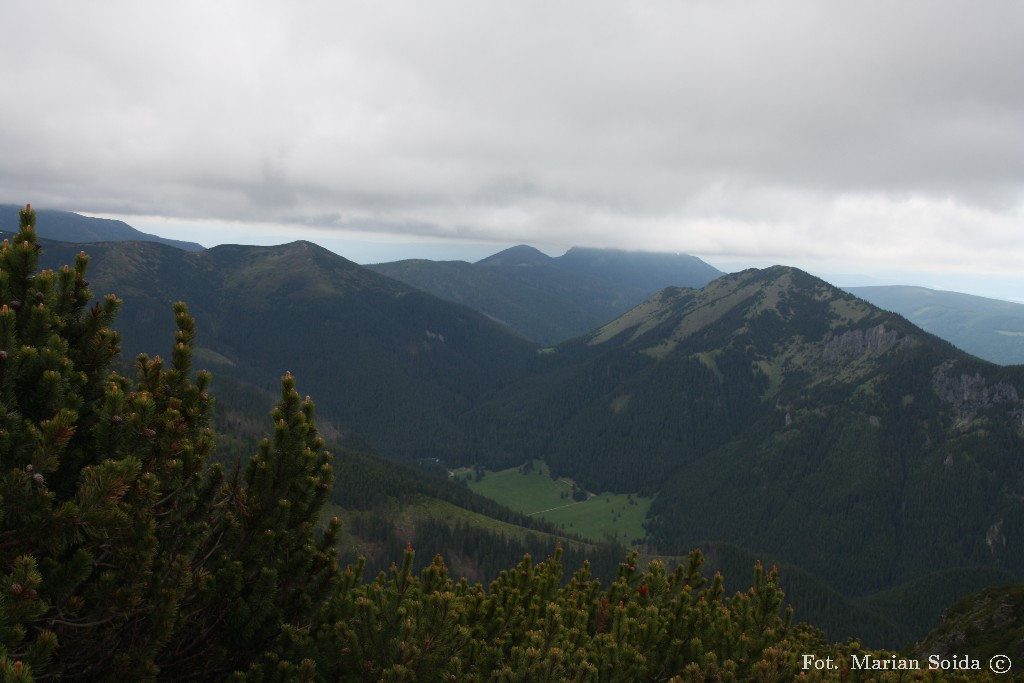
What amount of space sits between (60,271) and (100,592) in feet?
22.9

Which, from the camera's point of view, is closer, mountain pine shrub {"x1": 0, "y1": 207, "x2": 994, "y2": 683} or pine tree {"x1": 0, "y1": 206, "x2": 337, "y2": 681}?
pine tree {"x1": 0, "y1": 206, "x2": 337, "y2": 681}

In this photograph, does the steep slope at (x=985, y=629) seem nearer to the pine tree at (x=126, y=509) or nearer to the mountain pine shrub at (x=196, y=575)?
the mountain pine shrub at (x=196, y=575)

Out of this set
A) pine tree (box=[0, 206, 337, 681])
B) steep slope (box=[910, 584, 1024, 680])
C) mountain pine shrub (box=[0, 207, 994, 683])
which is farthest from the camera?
steep slope (box=[910, 584, 1024, 680])

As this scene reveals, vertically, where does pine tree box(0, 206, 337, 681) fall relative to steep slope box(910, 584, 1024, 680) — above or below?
above

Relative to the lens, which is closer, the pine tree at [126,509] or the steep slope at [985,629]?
the pine tree at [126,509]

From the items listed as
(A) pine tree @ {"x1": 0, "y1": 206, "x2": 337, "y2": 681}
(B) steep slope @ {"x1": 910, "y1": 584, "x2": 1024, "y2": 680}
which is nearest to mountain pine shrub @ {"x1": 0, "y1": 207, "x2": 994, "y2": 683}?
(A) pine tree @ {"x1": 0, "y1": 206, "x2": 337, "y2": 681}

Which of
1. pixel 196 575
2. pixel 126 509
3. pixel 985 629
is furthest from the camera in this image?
pixel 985 629

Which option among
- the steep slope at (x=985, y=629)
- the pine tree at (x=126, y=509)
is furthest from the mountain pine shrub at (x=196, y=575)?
the steep slope at (x=985, y=629)

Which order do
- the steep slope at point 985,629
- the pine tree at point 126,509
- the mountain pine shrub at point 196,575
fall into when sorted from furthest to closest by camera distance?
the steep slope at point 985,629
the mountain pine shrub at point 196,575
the pine tree at point 126,509

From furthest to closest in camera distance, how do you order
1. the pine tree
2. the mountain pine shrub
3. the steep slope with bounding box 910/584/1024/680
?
the steep slope with bounding box 910/584/1024/680, the mountain pine shrub, the pine tree

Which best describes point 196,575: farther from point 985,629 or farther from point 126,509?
point 985,629

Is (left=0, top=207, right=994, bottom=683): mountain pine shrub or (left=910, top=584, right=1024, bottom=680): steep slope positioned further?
(left=910, top=584, right=1024, bottom=680): steep slope

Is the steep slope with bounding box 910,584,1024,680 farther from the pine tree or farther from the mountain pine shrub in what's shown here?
the pine tree

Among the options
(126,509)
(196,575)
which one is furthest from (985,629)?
(126,509)
